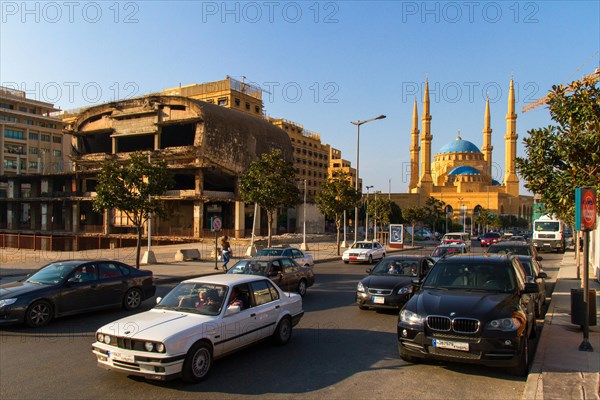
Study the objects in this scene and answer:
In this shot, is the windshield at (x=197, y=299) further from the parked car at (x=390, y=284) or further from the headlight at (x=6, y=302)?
the parked car at (x=390, y=284)

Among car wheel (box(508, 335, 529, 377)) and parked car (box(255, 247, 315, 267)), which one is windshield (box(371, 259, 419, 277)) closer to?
car wheel (box(508, 335, 529, 377))

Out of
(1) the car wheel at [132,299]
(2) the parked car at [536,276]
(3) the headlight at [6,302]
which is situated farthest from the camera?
(1) the car wheel at [132,299]

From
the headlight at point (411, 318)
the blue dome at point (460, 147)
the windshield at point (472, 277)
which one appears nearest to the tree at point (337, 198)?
the windshield at point (472, 277)

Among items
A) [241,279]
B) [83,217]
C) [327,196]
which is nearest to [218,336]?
[241,279]

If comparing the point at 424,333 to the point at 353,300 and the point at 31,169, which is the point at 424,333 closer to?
the point at 353,300

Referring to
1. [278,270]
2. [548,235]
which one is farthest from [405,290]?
[548,235]

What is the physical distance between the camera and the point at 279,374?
6.70 meters

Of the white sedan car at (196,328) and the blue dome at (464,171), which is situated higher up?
the blue dome at (464,171)

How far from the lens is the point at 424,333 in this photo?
21.8 feet

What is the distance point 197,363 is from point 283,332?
230 cm

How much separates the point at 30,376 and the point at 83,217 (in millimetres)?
66486

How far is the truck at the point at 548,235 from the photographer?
126 ft

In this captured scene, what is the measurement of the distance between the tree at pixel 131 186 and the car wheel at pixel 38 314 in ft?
33.6

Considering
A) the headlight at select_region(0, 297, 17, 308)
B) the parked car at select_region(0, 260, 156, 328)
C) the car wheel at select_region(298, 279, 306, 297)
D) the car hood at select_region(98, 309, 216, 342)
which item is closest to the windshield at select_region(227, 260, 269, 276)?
the car wheel at select_region(298, 279, 306, 297)
